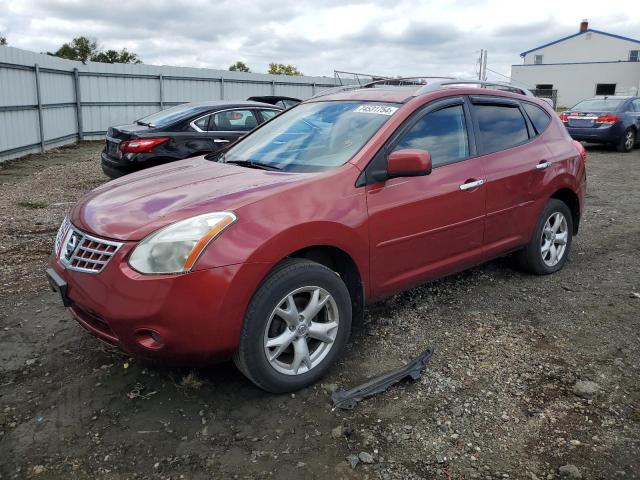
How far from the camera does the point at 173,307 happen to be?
259 cm

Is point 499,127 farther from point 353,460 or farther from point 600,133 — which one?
point 600,133

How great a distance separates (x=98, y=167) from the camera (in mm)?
11680

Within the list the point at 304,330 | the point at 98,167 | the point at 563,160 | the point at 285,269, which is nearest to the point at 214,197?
the point at 285,269

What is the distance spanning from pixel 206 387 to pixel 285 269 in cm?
84

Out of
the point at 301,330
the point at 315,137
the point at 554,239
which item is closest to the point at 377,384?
the point at 301,330

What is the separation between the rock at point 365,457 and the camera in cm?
251

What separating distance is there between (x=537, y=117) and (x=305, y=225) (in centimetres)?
282

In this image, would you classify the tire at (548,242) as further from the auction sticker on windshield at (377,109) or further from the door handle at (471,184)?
the auction sticker on windshield at (377,109)

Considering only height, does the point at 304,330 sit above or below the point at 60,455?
above

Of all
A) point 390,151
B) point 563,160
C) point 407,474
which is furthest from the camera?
point 563,160

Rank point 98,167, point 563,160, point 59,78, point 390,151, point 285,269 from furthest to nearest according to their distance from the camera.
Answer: point 59,78 → point 98,167 → point 563,160 → point 390,151 → point 285,269

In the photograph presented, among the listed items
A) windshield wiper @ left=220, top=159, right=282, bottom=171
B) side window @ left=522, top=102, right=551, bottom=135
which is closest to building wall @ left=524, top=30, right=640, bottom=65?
side window @ left=522, top=102, right=551, bottom=135

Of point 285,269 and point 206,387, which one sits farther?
point 206,387

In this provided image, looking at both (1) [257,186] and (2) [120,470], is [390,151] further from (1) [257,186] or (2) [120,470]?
(2) [120,470]
